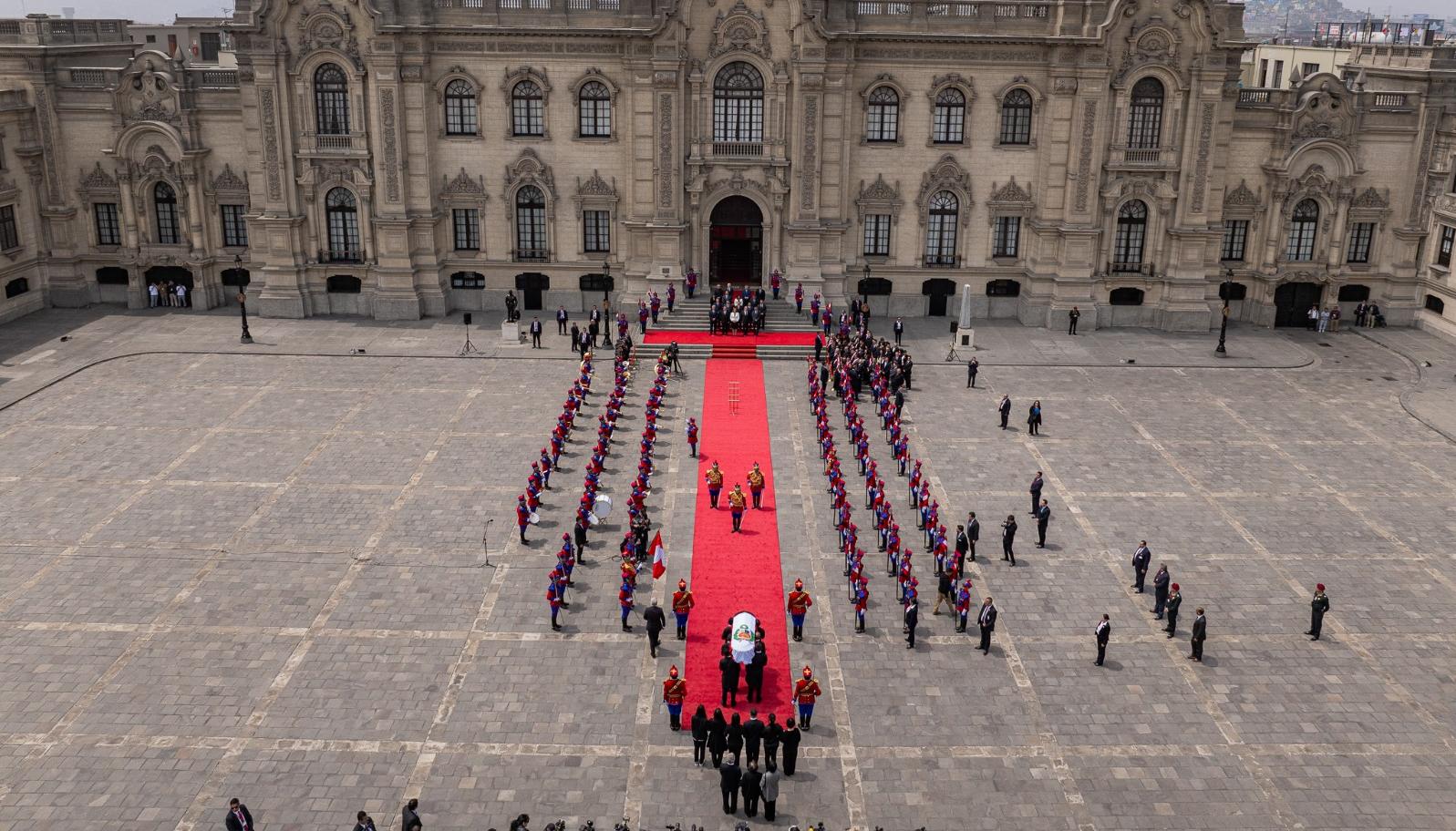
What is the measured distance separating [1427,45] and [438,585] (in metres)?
57.3

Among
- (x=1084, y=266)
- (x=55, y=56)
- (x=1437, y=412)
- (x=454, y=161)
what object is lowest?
(x=1437, y=412)

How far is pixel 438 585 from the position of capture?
33688mm

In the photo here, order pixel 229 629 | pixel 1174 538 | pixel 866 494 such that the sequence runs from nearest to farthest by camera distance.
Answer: pixel 229 629, pixel 1174 538, pixel 866 494

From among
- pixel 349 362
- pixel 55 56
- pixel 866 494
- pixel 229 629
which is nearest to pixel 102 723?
pixel 229 629

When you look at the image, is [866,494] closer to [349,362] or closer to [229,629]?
[229,629]

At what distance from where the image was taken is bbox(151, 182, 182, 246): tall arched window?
6259 centimetres

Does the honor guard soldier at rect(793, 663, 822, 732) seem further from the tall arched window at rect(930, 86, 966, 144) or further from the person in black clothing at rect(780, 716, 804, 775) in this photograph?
the tall arched window at rect(930, 86, 966, 144)

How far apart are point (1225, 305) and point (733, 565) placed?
32667 millimetres

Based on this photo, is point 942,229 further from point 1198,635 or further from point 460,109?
point 1198,635

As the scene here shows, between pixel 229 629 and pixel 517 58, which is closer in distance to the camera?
pixel 229 629

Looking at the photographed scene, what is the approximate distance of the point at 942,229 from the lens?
6234cm

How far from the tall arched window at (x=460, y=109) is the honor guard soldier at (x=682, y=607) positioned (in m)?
36.6

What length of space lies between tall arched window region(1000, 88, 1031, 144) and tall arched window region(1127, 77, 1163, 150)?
4.82 metres

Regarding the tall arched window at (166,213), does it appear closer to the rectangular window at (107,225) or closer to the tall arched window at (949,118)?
the rectangular window at (107,225)
